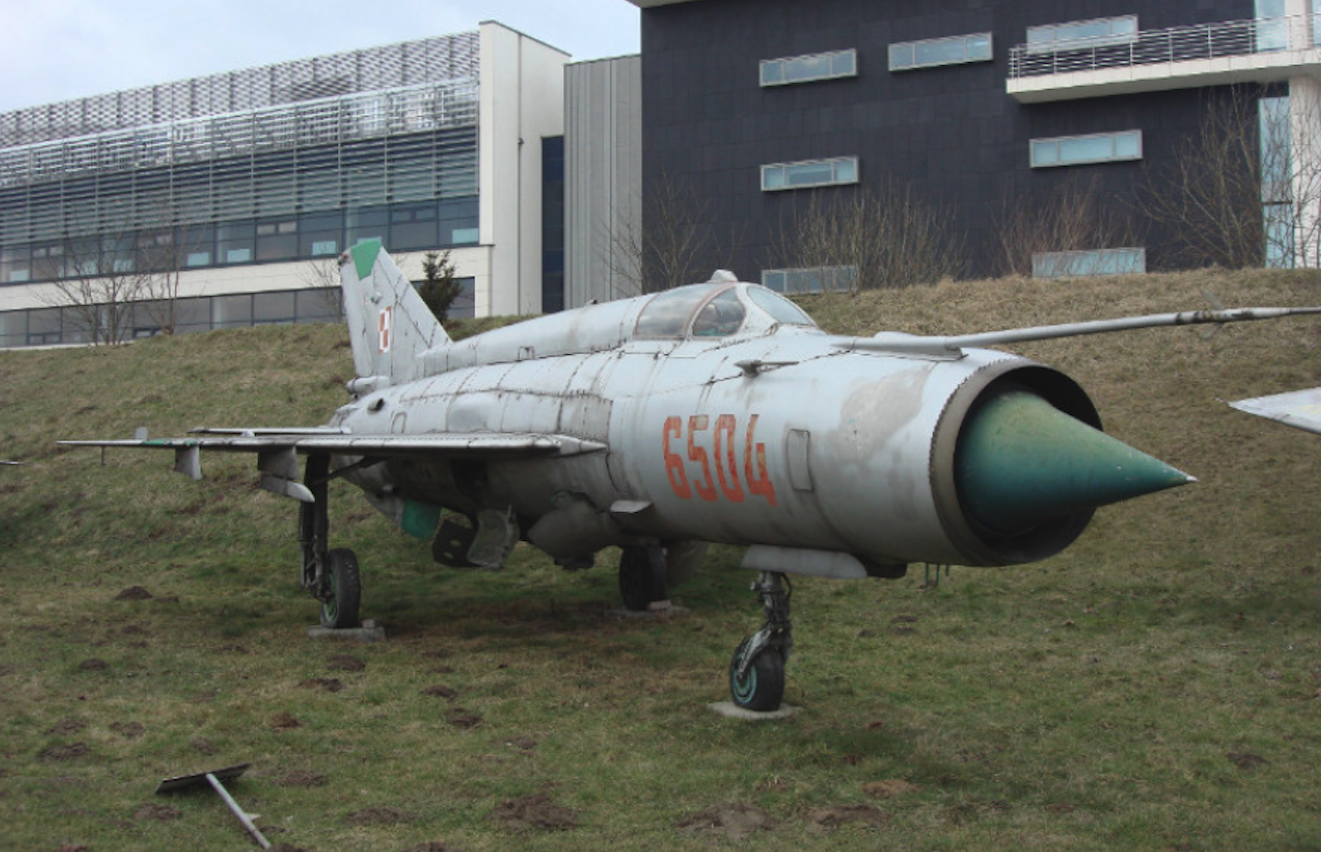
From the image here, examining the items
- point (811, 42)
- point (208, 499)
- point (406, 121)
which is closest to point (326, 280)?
point (406, 121)

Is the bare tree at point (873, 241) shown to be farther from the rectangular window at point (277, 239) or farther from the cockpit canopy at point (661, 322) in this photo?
the rectangular window at point (277, 239)

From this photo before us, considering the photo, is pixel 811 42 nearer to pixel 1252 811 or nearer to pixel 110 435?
pixel 110 435

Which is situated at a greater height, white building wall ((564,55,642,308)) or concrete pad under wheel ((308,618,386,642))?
white building wall ((564,55,642,308))

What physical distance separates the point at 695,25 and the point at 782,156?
18.5 ft

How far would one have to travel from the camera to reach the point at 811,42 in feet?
122

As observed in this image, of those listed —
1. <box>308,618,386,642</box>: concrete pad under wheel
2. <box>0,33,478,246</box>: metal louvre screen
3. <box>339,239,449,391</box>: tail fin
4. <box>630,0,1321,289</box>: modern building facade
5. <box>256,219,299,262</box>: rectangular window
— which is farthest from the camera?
<box>256,219,299,262</box>: rectangular window

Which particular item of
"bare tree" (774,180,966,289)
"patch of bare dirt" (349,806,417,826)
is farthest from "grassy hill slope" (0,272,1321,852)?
"bare tree" (774,180,966,289)

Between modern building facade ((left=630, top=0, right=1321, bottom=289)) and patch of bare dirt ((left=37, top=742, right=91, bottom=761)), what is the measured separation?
83.2ft

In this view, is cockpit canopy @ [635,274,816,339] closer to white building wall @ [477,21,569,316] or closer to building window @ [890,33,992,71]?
building window @ [890,33,992,71]

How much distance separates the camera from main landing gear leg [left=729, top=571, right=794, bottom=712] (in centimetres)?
882

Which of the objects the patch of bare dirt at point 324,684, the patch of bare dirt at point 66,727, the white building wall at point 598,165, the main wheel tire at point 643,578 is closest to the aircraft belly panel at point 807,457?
the patch of bare dirt at point 324,684

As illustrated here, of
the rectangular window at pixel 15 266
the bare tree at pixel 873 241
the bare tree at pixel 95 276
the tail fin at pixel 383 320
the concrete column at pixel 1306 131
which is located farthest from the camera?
the rectangular window at pixel 15 266

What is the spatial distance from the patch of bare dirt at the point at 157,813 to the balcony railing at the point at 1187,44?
32.7 metres

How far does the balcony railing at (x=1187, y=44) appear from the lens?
3309cm
